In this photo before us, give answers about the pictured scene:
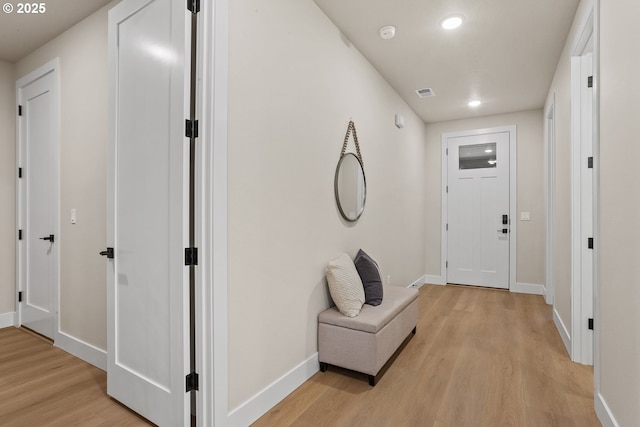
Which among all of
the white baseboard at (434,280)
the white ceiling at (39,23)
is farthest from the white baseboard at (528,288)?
the white ceiling at (39,23)

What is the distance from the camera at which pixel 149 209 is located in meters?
1.84

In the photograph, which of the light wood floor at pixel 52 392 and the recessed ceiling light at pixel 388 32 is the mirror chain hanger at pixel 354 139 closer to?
the recessed ceiling light at pixel 388 32

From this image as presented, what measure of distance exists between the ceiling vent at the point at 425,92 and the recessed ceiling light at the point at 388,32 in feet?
4.70

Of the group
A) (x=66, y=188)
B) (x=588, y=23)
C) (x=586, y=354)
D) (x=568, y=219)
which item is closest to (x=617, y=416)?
(x=586, y=354)

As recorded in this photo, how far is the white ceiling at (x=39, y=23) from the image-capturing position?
246 centimetres

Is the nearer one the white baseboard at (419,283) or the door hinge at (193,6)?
the door hinge at (193,6)

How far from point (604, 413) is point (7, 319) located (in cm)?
494

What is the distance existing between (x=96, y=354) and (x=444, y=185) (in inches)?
200

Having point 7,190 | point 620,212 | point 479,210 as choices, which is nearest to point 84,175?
point 7,190

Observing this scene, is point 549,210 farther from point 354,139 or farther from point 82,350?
point 82,350

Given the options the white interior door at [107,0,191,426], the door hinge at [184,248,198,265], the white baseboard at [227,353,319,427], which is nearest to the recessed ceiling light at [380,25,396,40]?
the white interior door at [107,0,191,426]

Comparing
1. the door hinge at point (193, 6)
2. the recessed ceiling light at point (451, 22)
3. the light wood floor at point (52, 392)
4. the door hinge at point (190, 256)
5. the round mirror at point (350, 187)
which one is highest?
the recessed ceiling light at point (451, 22)

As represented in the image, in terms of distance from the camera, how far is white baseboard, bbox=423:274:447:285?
550 cm

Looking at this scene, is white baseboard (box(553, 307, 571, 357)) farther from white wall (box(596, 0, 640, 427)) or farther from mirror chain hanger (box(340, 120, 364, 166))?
mirror chain hanger (box(340, 120, 364, 166))
